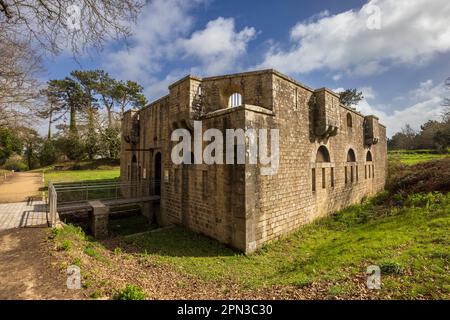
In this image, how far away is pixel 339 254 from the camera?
692 centimetres

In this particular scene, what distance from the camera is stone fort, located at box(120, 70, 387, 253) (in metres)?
8.03

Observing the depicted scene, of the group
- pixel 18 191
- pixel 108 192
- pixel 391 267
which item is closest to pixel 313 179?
pixel 391 267

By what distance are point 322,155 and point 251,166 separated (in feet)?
19.5

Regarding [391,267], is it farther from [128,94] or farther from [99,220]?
[128,94]

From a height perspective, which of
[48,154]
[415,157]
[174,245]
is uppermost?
[48,154]

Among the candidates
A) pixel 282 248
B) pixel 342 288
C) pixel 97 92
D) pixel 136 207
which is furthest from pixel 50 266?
pixel 97 92

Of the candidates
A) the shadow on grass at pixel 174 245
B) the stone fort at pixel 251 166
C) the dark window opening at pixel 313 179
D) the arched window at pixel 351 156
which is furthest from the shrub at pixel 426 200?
the shadow on grass at pixel 174 245

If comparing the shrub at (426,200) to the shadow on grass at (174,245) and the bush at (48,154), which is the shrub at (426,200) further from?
the bush at (48,154)

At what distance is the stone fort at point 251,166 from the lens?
26.3 ft

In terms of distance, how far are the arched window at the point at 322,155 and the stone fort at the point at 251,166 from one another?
0.05 metres

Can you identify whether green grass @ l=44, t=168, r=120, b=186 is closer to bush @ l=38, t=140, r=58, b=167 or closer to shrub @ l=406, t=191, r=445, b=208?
bush @ l=38, t=140, r=58, b=167

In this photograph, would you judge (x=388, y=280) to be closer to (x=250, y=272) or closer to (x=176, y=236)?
(x=250, y=272)

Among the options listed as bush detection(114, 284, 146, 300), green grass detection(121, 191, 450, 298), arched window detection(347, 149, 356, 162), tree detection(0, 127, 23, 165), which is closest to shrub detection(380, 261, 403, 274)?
green grass detection(121, 191, 450, 298)

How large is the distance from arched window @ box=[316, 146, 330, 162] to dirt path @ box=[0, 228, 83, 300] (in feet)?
36.1
